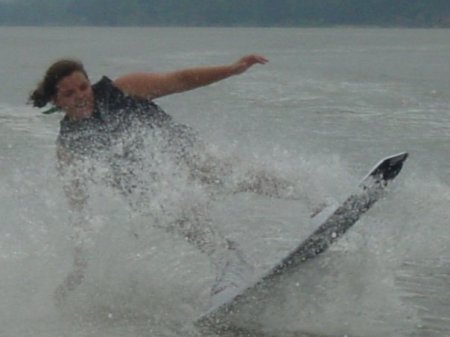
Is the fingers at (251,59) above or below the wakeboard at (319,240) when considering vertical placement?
above

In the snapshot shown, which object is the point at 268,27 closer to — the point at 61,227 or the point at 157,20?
the point at 157,20

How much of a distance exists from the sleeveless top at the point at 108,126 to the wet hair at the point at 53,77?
154 millimetres

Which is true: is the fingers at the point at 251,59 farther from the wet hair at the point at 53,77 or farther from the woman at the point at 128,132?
the wet hair at the point at 53,77

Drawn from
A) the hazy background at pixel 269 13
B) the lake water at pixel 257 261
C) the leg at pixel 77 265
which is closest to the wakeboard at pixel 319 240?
the lake water at pixel 257 261

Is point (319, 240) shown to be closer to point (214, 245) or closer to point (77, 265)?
point (214, 245)

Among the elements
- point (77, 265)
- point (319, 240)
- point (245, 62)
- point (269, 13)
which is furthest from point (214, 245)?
point (269, 13)

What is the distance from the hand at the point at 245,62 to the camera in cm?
590

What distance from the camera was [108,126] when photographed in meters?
5.89

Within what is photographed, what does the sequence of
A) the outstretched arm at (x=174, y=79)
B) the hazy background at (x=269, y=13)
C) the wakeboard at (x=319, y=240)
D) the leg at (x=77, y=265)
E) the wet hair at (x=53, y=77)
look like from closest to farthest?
the wakeboard at (x=319, y=240) → the wet hair at (x=53, y=77) → the outstretched arm at (x=174, y=79) → the leg at (x=77, y=265) → the hazy background at (x=269, y=13)

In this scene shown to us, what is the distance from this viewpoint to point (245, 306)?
5805 millimetres

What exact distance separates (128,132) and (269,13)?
168m

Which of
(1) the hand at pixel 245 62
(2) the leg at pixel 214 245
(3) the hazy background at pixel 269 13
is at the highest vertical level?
(1) the hand at pixel 245 62

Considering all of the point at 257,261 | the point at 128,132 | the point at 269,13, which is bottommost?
the point at 269,13

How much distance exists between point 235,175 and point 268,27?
16670 centimetres
